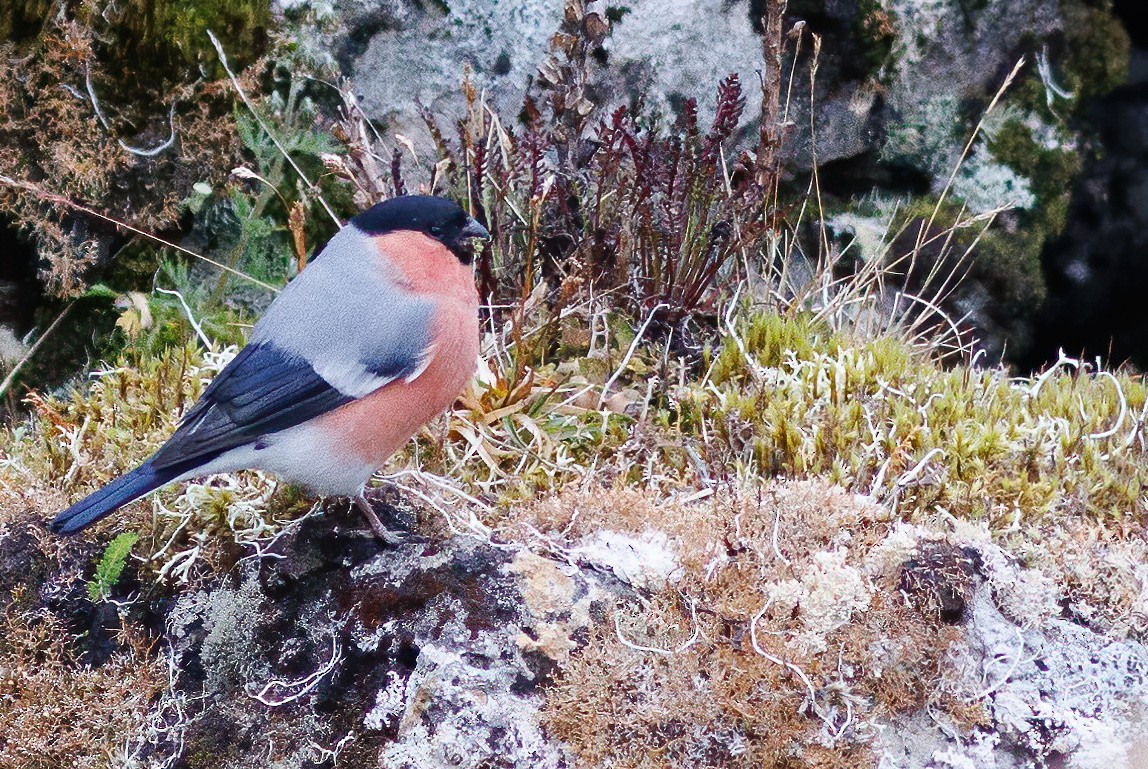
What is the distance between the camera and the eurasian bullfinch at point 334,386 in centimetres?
294

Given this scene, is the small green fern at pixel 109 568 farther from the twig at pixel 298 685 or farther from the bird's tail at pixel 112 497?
the twig at pixel 298 685

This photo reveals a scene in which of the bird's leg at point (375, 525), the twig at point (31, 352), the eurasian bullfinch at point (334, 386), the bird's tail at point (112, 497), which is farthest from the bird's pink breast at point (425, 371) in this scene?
the twig at point (31, 352)

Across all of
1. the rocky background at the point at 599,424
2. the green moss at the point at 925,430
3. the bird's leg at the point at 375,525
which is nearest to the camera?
the rocky background at the point at 599,424

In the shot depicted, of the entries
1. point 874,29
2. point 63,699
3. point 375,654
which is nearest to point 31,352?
point 63,699

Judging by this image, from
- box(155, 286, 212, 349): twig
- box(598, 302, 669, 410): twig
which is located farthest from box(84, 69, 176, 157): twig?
box(598, 302, 669, 410): twig

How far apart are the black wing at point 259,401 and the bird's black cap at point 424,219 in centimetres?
53

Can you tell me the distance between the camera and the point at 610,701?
107 inches

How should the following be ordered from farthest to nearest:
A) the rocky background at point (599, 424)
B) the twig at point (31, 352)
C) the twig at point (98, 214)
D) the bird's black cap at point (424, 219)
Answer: the twig at point (31, 352) < the twig at point (98, 214) < the bird's black cap at point (424, 219) < the rocky background at point (599, 424)

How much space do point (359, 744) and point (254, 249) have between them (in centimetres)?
246

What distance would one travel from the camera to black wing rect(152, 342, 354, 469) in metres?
2.93

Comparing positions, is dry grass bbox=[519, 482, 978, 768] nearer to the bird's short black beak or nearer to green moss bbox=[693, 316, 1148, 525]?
green moss bbox=[693, 316, 1148, 525]

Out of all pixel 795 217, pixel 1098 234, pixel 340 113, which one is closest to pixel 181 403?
pixel 340 113

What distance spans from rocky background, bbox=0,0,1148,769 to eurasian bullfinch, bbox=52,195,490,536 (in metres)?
0.31

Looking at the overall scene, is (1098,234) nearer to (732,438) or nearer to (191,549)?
(732,438)
